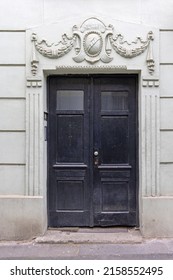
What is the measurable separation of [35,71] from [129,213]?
10.2 ft

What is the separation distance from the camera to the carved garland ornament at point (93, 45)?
5.78 meters

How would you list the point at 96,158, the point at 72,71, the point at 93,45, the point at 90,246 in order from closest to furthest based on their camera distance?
the point at 90,246, the point at 93,45, the point at 72,71, the point at 96,158

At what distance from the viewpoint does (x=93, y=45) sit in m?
5.78

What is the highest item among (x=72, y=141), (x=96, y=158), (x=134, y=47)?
(x=134, y=47)

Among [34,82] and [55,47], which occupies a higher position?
[55,47]

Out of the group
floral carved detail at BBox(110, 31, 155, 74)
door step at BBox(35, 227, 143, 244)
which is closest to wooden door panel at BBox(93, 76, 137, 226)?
door step at BBox(35, 227, 143, 244)

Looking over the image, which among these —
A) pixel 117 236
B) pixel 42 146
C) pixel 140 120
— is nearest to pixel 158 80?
pixel 140 120

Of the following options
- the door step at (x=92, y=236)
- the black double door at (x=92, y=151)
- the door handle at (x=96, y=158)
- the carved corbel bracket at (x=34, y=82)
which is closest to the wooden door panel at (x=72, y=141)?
the black double door at (x=92, y=151)

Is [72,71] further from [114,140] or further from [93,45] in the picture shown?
[114,140]

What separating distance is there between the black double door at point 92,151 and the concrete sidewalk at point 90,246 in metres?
0.32

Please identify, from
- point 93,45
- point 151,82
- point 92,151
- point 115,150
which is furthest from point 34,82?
point 151,82

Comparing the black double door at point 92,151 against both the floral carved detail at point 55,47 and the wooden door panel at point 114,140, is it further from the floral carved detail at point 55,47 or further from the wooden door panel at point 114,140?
the floral carved detail at point 55,47

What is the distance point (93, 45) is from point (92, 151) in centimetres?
191

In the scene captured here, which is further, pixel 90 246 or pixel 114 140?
pixel 114 140
